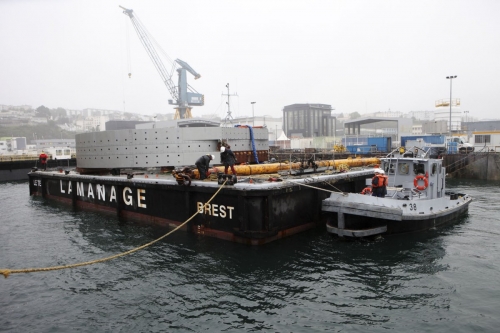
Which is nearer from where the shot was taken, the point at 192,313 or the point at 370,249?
the point at 192,313

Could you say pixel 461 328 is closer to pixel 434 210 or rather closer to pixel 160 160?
pixel 434 210

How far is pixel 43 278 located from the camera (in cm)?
1124

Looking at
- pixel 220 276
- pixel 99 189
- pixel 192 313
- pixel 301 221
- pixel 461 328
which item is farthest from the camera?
pixel 99 189

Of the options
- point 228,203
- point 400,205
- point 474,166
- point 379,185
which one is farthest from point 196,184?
point 474,166

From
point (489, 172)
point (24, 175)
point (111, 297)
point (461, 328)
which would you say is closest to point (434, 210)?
point (461, 328)

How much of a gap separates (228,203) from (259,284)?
440 centimetres

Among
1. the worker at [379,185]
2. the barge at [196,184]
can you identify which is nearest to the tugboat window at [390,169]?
the barge at [196,184]

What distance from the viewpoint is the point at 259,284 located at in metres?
10.3

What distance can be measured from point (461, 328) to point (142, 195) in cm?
1489

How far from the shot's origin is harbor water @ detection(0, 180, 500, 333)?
8273mm

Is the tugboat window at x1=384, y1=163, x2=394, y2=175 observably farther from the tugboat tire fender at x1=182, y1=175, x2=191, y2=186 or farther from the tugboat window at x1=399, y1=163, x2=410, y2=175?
the tugboat tire fender at x1=182, y1=175, x2=191, y2=186

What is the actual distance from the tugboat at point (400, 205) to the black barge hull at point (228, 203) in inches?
48.4

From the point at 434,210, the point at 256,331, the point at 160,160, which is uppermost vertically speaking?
the point at 160,160

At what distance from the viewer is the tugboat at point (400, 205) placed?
13.9 metres
